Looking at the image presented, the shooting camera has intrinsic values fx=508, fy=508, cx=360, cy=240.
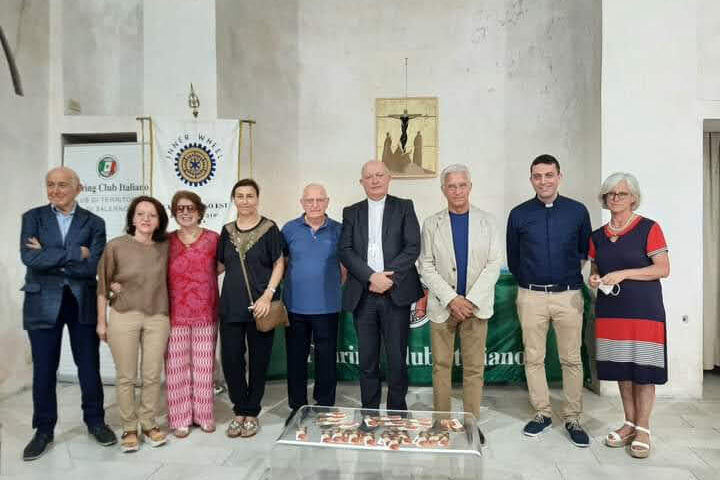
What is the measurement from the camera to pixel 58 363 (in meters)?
2.95

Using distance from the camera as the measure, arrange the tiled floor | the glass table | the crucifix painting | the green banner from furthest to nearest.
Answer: the crucifix painting, the green banner, the tiled floor, the glass table

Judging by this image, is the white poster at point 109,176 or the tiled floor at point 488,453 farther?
the white poster at point 109,176

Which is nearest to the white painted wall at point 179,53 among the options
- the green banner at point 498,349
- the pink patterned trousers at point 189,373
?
the pink patterned trousers at point 189,373

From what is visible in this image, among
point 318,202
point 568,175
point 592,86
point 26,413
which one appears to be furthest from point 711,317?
point 26,413

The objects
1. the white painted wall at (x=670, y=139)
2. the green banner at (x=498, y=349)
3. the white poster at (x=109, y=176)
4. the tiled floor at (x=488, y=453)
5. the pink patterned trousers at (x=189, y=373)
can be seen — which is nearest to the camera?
the tiled floor at (x=488, y=453)

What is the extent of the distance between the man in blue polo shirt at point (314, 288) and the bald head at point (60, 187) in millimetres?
1243

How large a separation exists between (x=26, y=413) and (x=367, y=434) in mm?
2752

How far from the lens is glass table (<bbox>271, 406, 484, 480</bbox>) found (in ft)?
7.16

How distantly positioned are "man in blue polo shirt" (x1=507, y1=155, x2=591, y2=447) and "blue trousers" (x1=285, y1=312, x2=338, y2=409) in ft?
3.98

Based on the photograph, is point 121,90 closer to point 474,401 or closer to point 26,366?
point 26,366

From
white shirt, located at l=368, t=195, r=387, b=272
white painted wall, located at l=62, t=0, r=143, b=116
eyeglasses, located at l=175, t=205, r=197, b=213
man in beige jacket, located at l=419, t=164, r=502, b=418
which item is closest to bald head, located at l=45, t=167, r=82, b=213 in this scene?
eyeglasses, located at l=175, t=205, r=197, b=213

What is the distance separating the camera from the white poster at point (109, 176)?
438 centimetres

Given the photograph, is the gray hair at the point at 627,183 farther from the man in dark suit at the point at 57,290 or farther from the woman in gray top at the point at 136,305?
the man in dark suit at the point at 57,290

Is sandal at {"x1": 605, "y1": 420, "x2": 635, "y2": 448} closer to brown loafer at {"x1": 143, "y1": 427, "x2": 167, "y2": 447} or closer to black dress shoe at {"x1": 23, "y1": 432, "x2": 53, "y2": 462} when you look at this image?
brown loafer at {"x1": 143, "y1": 427, "x2": 167, "y2": 447}
